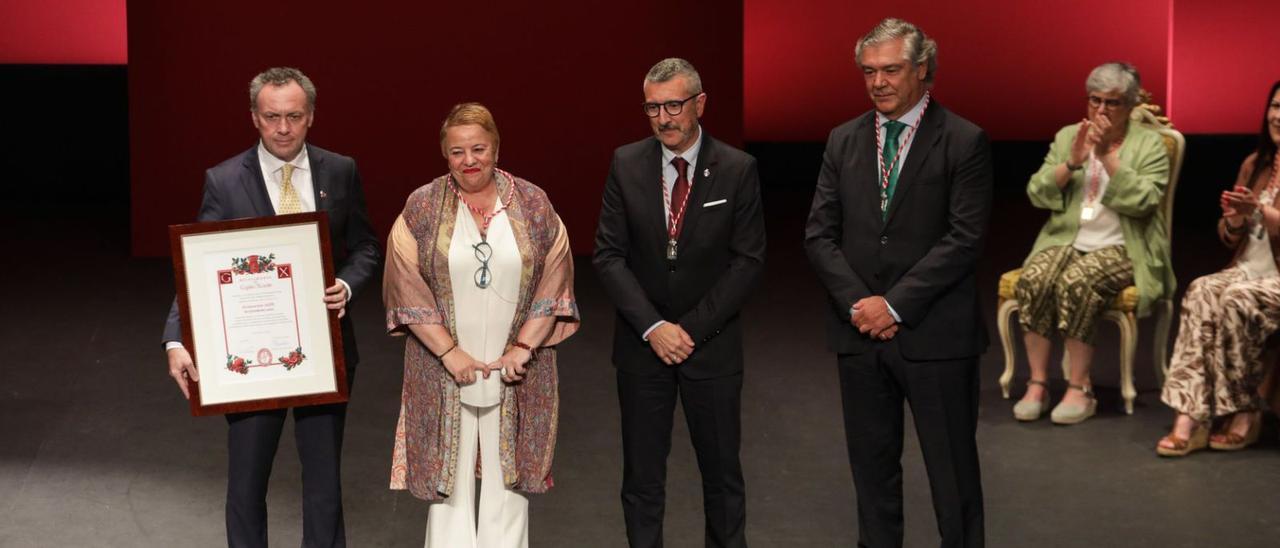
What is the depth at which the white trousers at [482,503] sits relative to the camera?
367cm

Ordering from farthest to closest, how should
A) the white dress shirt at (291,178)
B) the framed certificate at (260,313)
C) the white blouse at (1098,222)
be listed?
the white blouse at (1098,222) → the white dress shirt at (291,178) → the framed certificate at (260,313)

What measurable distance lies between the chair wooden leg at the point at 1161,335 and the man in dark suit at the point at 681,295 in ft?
8.95

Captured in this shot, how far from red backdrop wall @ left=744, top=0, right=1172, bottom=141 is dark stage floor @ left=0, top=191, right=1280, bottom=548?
4.83 meters

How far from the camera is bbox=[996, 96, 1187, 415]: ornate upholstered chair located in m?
5.63

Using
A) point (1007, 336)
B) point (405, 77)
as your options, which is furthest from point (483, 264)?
point (405, 77)

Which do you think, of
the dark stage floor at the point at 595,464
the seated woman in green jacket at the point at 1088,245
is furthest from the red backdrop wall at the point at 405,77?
the seated woman in green jacket at the point at 1088,245

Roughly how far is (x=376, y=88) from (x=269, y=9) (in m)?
0.74

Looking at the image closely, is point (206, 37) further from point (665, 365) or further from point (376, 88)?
point (665, 365)

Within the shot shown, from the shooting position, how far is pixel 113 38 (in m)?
11.1

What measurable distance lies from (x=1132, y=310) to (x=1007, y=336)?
20.0 inches

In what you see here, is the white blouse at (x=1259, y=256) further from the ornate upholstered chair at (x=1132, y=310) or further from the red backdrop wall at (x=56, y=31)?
the red backdrop wall at (x=56, y=31)

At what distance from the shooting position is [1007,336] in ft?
19.4

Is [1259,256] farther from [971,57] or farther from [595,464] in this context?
[971,57]

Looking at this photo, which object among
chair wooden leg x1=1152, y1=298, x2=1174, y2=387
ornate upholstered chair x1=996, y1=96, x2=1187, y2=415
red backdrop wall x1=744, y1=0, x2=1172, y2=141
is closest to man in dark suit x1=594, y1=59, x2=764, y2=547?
ornate upholstered chair x1=996, y1=96, x2=1187, y2=415
